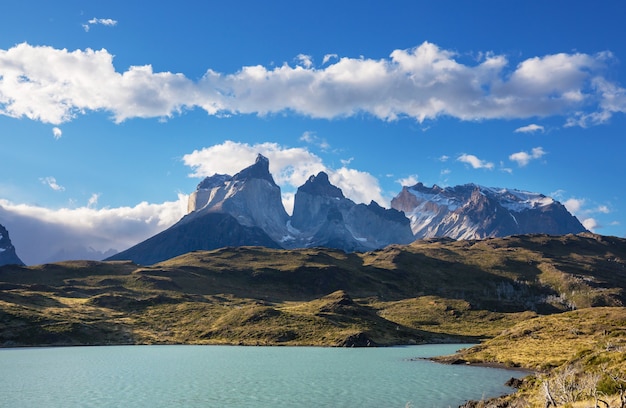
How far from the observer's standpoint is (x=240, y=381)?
82562mm

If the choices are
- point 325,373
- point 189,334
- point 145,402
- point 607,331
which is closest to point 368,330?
point 189,334

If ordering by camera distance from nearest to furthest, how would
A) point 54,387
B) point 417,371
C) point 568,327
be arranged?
point 54,387, point 417,371, point 568,327

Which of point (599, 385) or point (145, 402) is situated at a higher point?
point (599, 385)

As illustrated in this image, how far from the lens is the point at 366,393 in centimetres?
7050

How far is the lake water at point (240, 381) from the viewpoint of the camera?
6425cm

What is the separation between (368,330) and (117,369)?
104234 mm

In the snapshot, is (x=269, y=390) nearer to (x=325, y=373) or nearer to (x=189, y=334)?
(x=325, y=373)

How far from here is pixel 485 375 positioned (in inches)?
3617

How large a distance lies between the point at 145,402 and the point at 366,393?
92.1ft

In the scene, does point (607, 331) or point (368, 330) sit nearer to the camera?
point (607, 331)

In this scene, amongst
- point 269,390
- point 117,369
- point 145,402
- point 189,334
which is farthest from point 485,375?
point 189,334

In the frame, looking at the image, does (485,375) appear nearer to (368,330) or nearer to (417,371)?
(417,371)

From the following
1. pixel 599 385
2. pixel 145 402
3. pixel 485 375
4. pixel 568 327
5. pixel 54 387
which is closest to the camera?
pixel 599 385

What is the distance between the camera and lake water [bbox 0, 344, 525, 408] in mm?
64250
